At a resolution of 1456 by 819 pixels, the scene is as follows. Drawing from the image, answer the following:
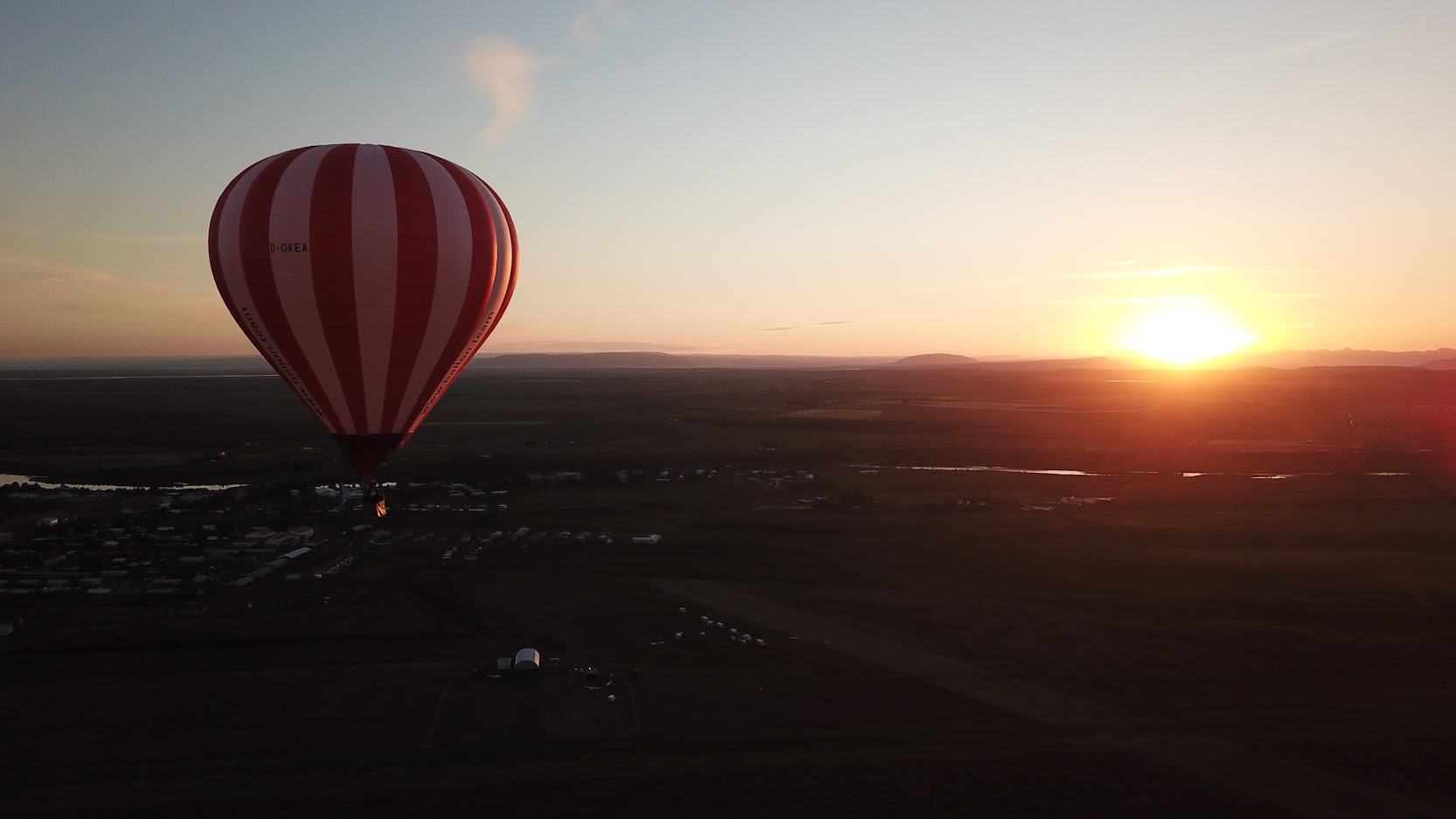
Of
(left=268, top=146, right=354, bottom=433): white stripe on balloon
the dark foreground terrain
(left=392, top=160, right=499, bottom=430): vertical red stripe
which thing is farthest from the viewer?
(left=392, top=160, right=499, bottom=430): vertical red stripe

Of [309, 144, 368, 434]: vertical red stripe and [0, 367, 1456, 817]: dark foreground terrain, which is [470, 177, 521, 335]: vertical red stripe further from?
[0, 367, 1456, 817]: dark foreground terrain

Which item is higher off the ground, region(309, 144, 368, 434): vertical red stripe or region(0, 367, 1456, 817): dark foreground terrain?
region(309, 144, 368, 434): vertical red stripe

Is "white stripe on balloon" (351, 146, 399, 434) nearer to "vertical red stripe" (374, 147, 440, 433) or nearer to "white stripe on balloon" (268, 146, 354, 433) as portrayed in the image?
"vertical red stripe" (374, 147, 440, 433)

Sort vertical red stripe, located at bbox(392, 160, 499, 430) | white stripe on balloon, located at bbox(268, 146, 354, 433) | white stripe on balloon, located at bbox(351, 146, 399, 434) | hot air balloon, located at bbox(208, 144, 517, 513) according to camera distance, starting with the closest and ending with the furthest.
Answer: white stripe on balloon, located at bbox(268, 146, 354, 433) < hot air balloon, located at bbox(208, 144, 517, 513) < white stripe on balloon, located at bbox(351, 146, 399, 434) < vertical red stripe, located at bbox(392, 160, 499, 430)

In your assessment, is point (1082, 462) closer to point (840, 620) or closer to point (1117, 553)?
point (1117, 553)

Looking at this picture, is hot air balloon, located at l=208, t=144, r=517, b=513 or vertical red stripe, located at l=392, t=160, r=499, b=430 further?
vertical red stripe, located at l=392, t=160, r=499, b=430

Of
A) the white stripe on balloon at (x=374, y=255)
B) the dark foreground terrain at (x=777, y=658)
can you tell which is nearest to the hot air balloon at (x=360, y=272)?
the white stripe on balloon at (x=374, y=255)

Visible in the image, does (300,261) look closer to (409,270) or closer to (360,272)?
(360,272)

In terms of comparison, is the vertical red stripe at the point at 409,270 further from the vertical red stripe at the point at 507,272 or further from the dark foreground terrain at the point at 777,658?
the dark foreground terrain at the point at 777,658

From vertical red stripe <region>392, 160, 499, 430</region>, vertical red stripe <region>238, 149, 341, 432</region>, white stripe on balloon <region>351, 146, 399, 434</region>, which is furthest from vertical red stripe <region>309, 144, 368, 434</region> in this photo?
vertical red stripe <region>392, 160, 499, 430</region>
